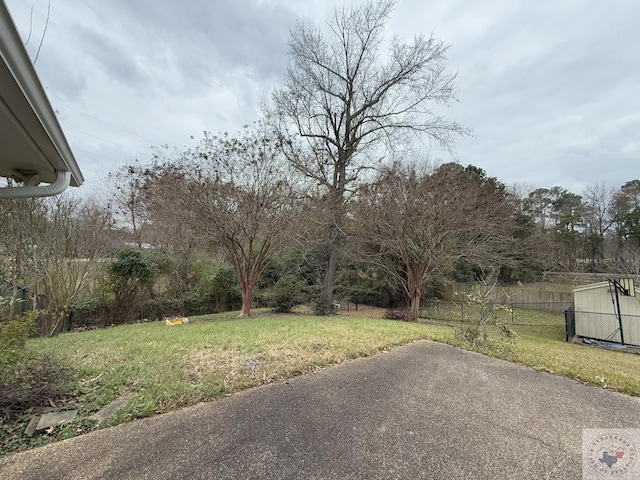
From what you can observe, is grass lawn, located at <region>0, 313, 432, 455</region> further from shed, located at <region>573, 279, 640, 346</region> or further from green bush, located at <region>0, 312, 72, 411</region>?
shed, located at <region>573, 279, 640, 346</region>

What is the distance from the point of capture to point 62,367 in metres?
3.26

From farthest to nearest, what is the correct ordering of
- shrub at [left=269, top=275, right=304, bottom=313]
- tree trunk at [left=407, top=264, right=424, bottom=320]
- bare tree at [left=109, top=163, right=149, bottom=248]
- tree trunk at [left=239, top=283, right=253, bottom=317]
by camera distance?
bare tree at [left=109, top=163, right=149, bottom=248] < tree trunk at [left=407, top=264, right=424, bottom=320] < shrub at [left=269, top=275, right=304, bottom=313] < tree trunk at [left=239, top=283, right=253, bottom=317]

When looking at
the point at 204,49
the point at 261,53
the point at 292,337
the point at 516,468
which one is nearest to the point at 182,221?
the point at 204,49

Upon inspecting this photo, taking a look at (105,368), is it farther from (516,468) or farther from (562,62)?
(562,62)

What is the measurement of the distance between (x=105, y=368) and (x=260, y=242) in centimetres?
592

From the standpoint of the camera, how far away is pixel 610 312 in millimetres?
9734

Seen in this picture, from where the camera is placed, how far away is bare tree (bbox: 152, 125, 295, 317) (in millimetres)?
8008

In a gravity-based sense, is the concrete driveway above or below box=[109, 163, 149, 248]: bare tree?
below

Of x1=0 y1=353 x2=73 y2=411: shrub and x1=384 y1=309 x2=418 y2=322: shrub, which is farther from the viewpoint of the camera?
x1=384 y1=309 x2=418 y2=322: shrub

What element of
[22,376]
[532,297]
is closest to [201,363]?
[22,376]

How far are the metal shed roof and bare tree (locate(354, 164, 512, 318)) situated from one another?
30.8 feet
